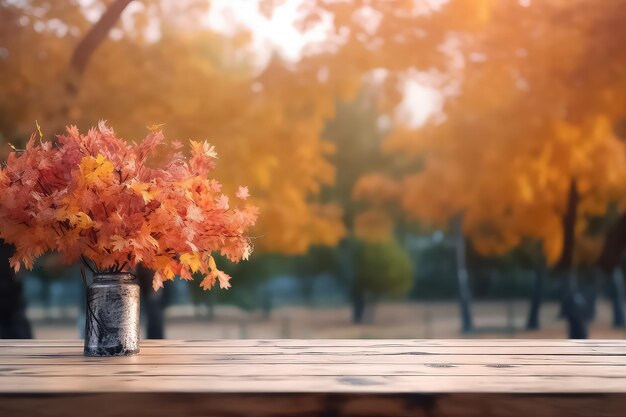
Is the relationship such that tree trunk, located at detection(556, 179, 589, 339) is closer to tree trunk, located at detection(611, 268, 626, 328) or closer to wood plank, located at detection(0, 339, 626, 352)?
tree trunk, located at detection(611, 268, 626, 328)

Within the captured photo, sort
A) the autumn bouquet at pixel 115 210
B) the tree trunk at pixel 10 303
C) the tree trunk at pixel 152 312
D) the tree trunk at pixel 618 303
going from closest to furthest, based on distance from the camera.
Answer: the autumn bouquet at pixel 115 210 → the tree trunk at pixel 10 303 → the tree trunk at pixel 152 312 → the tree trunk at pixel 618 303

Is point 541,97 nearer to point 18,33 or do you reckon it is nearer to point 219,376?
point 18,33

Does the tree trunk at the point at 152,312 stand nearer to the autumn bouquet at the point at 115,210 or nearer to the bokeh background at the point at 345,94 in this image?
the bokeh background at the point at 345,94

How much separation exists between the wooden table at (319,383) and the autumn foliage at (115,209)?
0.33 meters

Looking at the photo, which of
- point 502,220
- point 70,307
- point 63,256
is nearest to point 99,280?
point 63,256

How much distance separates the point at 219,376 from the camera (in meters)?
2.33

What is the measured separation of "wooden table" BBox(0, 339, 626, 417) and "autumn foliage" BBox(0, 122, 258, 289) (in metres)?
0.33

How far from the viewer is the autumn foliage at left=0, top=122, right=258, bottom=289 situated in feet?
9.05

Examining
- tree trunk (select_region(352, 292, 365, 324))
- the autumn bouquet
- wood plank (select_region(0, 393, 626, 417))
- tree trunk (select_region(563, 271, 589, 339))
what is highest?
the autumn bouquet

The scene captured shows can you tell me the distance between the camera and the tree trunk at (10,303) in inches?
305

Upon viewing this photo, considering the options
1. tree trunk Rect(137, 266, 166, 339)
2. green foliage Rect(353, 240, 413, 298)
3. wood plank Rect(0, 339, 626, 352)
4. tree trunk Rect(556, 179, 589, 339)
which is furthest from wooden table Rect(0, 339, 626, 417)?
green foliage Rect(353, 240, 413, 298)

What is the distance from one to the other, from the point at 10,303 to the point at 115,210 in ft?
17.9

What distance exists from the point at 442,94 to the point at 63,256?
675 cm

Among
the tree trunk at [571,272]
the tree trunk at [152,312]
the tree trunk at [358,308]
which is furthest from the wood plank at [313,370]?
the tree trunk at [358,308]
